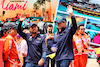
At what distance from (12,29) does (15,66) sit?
99cm

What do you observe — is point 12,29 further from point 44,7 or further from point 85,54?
point 44,7

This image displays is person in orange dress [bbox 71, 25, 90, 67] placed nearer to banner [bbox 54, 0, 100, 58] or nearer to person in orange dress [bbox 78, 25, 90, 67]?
person in orange dress [bbox 78, 25, 90, 67]

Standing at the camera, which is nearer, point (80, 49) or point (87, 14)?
point (80, 49)

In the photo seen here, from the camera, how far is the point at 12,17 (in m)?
8.70

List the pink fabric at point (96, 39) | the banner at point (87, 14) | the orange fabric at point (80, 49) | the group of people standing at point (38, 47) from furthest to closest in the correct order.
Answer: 1. the pink fabric at point (96, 39)
2. the banner at point (87, 14)
3. the orange fabric at point (80, 49)
4. the group of people standing at point (38, 47)

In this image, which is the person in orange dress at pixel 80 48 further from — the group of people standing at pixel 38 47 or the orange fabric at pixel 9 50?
the orange fabric at pixel 9 50

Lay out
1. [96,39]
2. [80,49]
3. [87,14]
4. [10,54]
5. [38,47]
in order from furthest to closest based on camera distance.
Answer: [96,39] < [87,14] < [80,49] < [10,54] < [38,47]

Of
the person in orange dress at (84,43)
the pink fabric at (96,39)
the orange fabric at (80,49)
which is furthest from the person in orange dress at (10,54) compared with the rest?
the pink fabric at (96,39)

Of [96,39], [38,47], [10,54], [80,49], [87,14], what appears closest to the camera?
[38,47]

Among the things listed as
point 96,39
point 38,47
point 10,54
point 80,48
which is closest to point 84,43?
point 80,48

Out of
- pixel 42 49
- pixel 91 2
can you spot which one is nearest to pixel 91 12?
pixel 91 2

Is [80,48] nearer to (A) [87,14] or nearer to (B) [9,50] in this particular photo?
(B) [9,50]

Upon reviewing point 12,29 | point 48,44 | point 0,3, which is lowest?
point 48,44

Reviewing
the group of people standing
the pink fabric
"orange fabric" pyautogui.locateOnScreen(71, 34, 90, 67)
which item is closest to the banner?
the pink fabric
